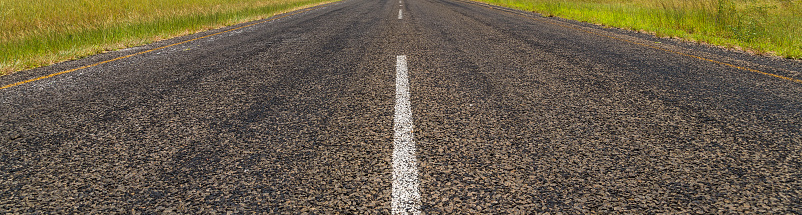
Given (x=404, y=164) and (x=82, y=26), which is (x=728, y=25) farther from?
(x=82, y=26)

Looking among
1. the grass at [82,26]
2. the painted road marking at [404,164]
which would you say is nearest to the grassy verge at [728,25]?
the painted road marking at [404,164]

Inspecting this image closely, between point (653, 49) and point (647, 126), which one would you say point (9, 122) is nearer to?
point (647, 126)

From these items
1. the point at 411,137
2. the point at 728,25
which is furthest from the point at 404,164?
the point at 728,25

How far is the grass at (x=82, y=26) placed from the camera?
5.70 metres

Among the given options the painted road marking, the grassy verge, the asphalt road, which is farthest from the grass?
the grassy verge

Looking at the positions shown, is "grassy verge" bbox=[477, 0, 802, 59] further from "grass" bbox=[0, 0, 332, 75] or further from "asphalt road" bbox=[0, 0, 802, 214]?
"grass" bbox=[0, 0, 332, 75]

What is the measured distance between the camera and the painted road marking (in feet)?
5.80

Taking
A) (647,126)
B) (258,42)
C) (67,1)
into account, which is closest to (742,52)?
(647,126)

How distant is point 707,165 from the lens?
213cm

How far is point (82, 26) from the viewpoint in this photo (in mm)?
7898

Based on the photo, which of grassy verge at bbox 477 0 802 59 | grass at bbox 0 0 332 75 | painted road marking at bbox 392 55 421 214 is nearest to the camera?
painted road marking at bbox 392 55 421 214

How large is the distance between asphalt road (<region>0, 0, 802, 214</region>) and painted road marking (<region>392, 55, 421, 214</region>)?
0.02m

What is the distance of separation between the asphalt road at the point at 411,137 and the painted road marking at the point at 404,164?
0.07 feet

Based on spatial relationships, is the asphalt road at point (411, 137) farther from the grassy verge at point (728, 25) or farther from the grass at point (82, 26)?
the grassy verge at point (728, 25)
